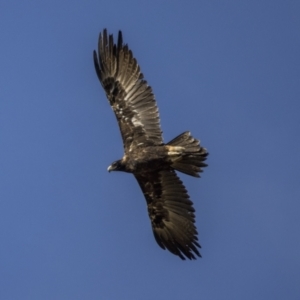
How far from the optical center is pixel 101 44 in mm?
18656

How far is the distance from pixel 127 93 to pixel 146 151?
61.7 inches

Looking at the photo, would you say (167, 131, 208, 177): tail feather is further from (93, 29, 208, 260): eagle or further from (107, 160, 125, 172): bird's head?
(107, 160, 125, 172): bird's head

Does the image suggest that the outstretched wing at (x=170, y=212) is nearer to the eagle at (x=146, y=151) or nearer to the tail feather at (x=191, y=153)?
the eagle at (x=146, y=151)

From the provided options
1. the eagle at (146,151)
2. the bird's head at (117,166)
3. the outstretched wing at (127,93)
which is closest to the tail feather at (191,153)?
the eagle at (146,151)

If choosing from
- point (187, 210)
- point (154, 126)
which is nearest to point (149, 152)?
point (154, 126)

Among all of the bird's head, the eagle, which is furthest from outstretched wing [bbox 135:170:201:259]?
the bird's head

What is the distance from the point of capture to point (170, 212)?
19.0m

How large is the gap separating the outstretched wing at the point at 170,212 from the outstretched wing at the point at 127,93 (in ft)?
3.30

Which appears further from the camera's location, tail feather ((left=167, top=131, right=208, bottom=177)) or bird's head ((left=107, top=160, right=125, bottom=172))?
bird's head ((left=107, top=160, right=125, bottom=172))

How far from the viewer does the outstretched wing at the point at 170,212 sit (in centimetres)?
1858

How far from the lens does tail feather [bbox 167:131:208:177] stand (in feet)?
56.6

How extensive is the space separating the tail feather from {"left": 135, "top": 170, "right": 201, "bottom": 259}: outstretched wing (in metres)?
0.90

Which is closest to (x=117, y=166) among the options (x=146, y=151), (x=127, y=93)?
(x=146, y=151)

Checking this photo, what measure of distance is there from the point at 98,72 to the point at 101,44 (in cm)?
67
